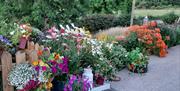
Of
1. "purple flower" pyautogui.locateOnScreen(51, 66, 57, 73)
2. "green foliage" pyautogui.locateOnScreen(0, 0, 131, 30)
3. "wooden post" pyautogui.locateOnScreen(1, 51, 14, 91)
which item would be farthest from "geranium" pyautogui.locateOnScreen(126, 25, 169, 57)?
"wooden post" pyautogui.locateOnScreen(1, 51, 14, 91)

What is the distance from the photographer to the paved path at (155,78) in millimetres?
5277

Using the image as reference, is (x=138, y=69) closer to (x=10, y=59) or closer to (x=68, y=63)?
(x=68, y=63)

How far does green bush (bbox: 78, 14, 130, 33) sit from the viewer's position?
11421mm

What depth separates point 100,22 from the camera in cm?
1173

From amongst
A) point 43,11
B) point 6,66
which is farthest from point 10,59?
point 43,11

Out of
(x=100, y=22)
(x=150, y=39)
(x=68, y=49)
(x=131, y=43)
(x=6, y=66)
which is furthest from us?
(x=100, y=22)

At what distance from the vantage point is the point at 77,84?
13.9 feet

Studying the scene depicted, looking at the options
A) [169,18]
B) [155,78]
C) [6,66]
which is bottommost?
[155,78]

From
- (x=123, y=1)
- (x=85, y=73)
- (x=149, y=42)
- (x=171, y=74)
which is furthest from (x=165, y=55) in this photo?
(x=123, y=1)

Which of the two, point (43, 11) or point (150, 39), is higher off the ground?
point (43, 11)

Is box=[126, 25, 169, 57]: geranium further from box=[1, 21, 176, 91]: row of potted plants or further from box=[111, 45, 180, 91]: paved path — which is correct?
box=[1, 21, 176, 91]: row of potted plants

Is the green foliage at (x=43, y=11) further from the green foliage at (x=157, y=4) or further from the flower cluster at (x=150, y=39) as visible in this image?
the green foliage at (x=157, y=4)

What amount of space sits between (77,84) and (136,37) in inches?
135

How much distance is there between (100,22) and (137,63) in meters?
5.77
